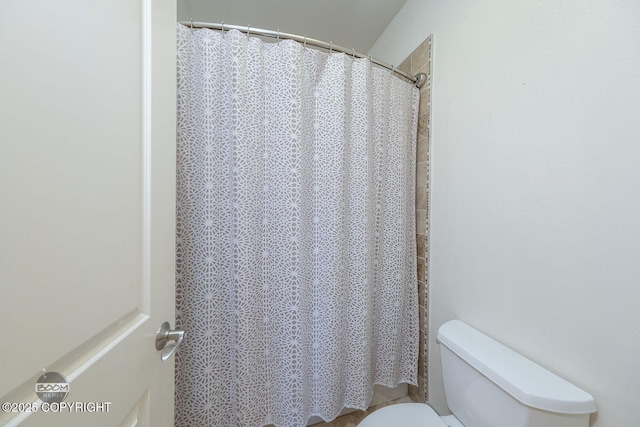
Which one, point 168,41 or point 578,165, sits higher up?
point 168,41

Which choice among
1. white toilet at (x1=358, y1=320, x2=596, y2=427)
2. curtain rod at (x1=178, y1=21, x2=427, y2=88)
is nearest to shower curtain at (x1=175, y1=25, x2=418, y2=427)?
curtain rod at (x1=178, y1=21, x2=427, y2=88)

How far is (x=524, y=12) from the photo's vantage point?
71 cm

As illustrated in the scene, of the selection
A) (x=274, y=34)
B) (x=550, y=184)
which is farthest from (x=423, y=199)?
(x=274, y=34)

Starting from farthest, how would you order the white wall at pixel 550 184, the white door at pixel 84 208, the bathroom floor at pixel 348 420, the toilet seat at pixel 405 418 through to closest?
the bathroom floor at pixel 348 420
the toilet seat at pixel 405 418
the white wall at pixel 550 184
the white door at pixel 84 208

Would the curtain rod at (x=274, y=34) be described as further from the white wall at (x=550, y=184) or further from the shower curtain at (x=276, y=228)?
the white wall at (x=550, y=184)

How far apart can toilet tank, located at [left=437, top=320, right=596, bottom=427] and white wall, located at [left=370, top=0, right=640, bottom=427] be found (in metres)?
0.06

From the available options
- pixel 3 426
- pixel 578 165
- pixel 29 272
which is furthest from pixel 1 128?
pixel 578 165

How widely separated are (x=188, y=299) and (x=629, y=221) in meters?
1.30

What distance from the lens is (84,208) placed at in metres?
0.36

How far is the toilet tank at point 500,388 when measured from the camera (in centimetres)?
55

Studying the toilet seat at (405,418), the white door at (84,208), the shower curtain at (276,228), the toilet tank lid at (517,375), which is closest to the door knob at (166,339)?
the white door at (84,208)

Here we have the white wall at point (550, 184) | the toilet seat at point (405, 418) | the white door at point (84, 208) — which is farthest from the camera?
the toilet seat at point (405, 418)

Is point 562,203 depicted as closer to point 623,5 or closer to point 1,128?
point 623,5

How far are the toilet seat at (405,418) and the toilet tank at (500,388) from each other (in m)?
0.09
